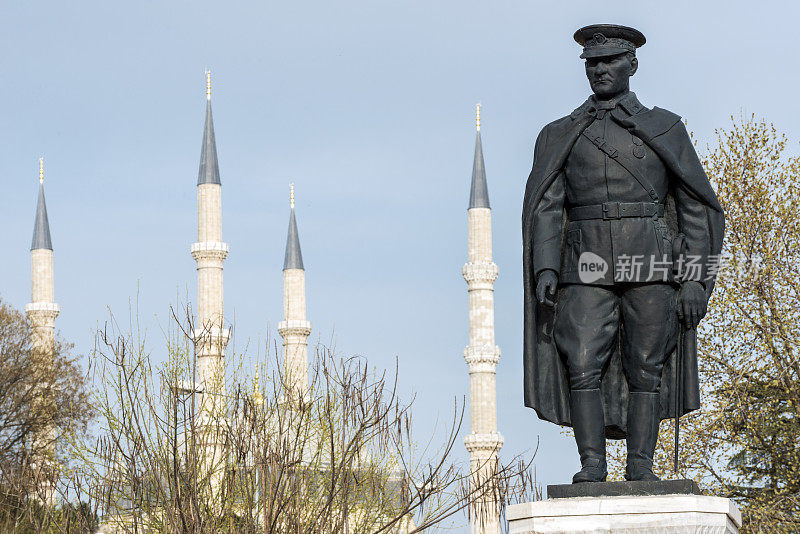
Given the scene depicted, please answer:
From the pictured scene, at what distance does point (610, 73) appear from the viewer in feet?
20.1

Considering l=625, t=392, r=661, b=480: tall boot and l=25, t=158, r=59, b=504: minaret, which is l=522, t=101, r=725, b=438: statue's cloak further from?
l=25, t=158, r=59, b=504: minaret

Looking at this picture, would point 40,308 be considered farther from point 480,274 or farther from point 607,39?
point 607,39

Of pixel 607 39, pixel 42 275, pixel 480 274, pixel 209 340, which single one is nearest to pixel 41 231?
pixel 42 275

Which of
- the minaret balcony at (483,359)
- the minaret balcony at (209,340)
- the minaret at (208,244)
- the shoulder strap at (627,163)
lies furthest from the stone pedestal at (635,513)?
the minaret balcony at (483,359)

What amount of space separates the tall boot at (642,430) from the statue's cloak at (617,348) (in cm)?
8

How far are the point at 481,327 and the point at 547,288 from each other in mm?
39410

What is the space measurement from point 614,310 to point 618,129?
748 mm

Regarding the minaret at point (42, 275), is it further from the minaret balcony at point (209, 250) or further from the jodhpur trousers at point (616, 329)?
the jodhpur trousers at point (616, 329)

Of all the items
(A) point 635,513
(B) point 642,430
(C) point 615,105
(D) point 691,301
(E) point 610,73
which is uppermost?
(E) point 610,73

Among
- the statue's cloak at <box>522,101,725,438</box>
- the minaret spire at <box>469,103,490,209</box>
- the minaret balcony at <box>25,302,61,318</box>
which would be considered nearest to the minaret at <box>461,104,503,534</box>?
the minaret spire at <box>469,103,490,209</box>

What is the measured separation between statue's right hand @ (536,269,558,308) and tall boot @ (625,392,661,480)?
51 centimetres

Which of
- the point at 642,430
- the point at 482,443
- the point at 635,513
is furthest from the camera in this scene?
the point at 482,443

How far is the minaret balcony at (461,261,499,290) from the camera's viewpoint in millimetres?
45406

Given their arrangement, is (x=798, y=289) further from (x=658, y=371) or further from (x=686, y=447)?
(x=658, y=371)
